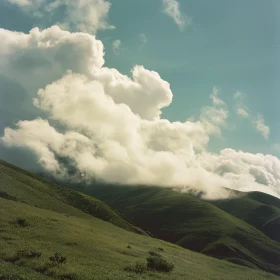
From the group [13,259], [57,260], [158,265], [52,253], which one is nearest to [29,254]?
[13,259]

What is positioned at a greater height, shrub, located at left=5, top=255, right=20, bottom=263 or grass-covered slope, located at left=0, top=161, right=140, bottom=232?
grass-covered slope, located at left=0, top=161, right=140, bottom=232

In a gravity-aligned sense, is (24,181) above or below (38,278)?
above

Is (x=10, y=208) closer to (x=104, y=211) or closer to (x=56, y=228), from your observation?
(x=56, y=228)

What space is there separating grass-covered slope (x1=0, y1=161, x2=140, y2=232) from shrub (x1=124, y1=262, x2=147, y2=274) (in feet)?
150

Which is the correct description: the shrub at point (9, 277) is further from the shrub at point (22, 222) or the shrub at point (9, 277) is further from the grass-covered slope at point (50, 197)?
the grass-covered slope at point (50, 197)

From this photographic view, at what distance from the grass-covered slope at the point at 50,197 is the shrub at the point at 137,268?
150 ft

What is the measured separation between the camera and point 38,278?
1142 inches

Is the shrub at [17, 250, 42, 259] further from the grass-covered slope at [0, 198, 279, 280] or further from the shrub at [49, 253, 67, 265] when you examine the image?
the shrub at [49, 253, 67, 265]

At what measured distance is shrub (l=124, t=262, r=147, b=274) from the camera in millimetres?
41984

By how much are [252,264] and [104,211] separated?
7624 centimetres

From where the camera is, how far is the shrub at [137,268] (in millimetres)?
41984

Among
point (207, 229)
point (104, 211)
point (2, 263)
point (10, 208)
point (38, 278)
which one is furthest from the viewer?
point (207, 229)

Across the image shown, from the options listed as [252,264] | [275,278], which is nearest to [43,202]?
[275,278]

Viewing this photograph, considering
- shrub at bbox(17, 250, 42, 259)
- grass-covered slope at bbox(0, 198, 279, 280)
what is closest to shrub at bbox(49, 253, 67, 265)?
grass-covered slope at bbox(0, 198, 279, 280)
